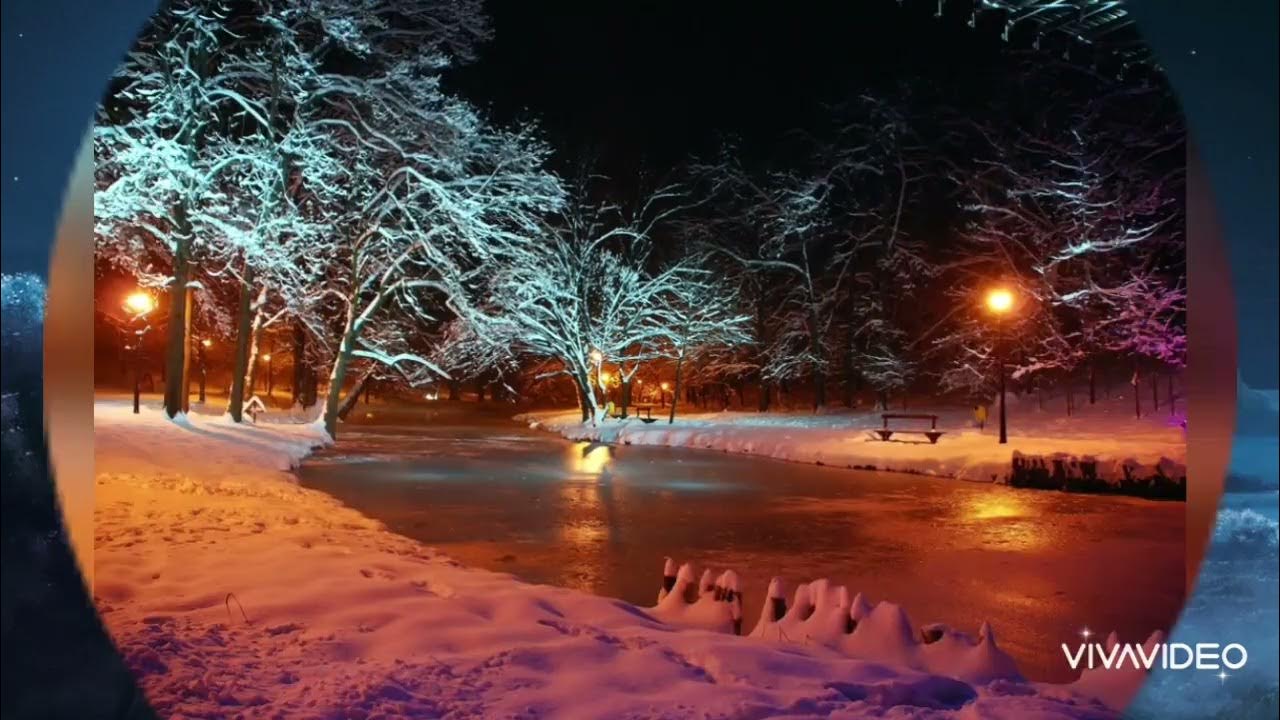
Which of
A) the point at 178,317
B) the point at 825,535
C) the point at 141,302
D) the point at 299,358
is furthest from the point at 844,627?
the point at 299,358

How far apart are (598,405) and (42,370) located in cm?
3661

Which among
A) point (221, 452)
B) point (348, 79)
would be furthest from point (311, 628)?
point (348, 79)

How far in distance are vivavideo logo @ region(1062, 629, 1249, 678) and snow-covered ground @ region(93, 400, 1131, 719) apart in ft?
1.45

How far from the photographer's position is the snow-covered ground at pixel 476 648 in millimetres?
5082

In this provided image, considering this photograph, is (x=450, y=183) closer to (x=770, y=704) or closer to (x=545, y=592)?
(x=545, y=592)

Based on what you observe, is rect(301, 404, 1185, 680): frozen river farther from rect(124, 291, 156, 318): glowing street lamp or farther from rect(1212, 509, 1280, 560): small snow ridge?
rect(124, 291, 156, 318): glowing street lamp

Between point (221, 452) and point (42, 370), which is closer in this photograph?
point (42, 370)

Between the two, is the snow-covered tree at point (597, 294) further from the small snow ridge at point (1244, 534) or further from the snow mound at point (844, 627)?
the small snow ridge at point (1244, 534)

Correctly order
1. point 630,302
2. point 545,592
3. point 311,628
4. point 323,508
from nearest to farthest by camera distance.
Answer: point 311,628 < point 545,592 < point 323,508 < point 630,302

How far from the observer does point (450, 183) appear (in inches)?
1011

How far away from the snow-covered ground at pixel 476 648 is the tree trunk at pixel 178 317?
13952 millimetres

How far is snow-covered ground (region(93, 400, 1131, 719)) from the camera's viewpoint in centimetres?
508

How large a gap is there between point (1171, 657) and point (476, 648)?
428 cm

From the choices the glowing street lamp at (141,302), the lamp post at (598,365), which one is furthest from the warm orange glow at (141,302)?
the lamp post at (598,365)
